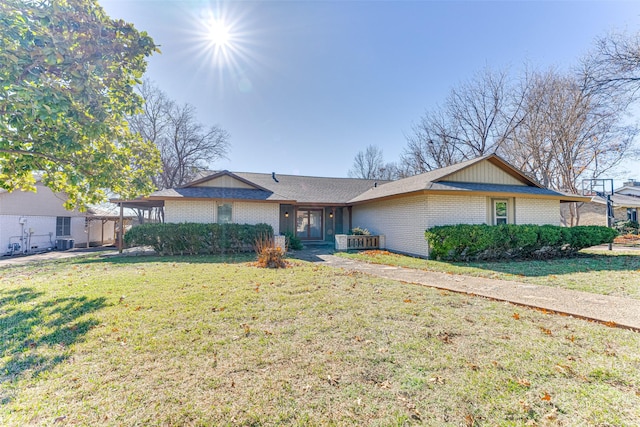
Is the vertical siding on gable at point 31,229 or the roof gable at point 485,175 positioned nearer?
the roof gable at point 485,175

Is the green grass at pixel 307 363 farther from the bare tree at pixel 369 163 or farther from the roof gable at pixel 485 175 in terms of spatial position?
the bare tree at pixel 369 163

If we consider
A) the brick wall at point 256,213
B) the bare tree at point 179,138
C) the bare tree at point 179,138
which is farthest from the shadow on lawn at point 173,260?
the bare tree at point 179,138

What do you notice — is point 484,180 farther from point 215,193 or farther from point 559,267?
point 215,193

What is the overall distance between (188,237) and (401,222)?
9.77 metres

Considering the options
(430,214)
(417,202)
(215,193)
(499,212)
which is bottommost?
(430,214)

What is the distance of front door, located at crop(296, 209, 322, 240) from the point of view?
18.2m

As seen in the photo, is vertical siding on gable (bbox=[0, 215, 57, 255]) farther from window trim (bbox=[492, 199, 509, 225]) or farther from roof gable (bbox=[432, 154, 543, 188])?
window trim (bbox=[492, 199, 509, 225])

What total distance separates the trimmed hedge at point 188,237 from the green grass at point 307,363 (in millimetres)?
6938

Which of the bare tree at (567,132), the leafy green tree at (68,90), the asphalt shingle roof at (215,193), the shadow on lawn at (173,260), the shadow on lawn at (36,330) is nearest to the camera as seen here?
the shadow on lawn at (36,330)

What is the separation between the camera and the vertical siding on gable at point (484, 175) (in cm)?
1244

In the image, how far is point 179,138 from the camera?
78.9 feet

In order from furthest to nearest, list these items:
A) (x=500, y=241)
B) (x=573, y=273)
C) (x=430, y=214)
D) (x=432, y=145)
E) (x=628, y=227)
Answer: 1. (x=432, y=145)
2. (x=628, y=227)
3. (x=430, y=214)
4. (x=500, y=241)
5. (x=573, y=273)

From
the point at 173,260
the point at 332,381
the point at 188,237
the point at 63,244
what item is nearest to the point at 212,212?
the point at 188,237

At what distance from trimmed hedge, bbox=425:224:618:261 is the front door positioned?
346 inches
